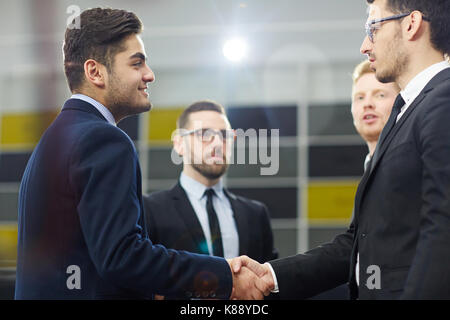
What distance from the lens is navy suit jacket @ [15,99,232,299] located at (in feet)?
5.37

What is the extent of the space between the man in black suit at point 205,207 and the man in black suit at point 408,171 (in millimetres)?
1292

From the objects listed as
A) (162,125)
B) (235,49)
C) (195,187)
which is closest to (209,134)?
(195,187)

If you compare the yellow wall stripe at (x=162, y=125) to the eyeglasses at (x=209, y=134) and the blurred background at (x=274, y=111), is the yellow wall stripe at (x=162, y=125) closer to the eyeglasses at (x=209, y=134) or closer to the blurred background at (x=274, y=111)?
the blurred background at (x=274, y=111)

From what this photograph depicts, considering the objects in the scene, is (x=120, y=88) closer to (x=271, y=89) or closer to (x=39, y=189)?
(x=39, y=189)

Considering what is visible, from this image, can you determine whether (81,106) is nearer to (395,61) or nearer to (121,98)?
(121,98)

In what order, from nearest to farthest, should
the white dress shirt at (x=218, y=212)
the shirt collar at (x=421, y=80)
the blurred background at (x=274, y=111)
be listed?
the shirt collar at (x=421, y=80) < the white dress shirt at (x=218, y=212) < the blurred background at (x=274, y=111)

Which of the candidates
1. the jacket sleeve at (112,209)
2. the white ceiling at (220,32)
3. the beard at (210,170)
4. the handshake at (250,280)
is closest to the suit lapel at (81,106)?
the jacket sleeve at (112,209)

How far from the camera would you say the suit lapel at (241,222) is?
10.1ft

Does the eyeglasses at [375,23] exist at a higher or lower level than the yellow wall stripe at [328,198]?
higher

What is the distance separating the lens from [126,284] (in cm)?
170

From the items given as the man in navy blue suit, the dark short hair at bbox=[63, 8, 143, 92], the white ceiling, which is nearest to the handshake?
the man in navy blue suit

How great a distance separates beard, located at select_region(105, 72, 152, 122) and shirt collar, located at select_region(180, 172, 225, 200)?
4.21 ft

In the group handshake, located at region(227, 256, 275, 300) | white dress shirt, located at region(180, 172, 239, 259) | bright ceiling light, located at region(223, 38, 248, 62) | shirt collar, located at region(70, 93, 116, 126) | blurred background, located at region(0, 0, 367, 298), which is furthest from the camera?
blurred background, located at region(0, 0, 367, 298)

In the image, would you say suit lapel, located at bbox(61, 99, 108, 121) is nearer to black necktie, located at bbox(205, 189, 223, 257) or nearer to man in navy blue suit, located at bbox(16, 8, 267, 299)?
man in navy blue suit, located at bbox(16, 8, 267, 299)
